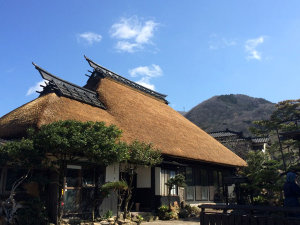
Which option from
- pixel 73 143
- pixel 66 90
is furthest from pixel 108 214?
pixel 66 90

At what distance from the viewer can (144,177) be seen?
14125 millimetres

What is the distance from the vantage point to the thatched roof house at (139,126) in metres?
12.0

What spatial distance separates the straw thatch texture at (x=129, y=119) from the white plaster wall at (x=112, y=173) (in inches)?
52.4

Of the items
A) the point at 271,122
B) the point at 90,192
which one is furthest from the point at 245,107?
the point at 90,192

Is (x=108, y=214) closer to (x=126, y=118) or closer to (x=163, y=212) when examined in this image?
(x=163, y=212)

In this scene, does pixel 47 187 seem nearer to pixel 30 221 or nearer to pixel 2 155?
pixel 30 221

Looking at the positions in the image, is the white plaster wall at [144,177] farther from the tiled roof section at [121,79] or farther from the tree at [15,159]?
the tiled roof section at [121,79]

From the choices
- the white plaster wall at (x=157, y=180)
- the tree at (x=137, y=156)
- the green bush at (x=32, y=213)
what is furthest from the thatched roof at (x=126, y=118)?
the green bush at (x=32, y=213)

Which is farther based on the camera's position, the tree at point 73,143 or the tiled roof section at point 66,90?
the tiled roof section at point 66,90

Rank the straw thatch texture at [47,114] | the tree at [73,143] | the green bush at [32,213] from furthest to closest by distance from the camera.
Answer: the straw thatch texture at [47,114], the green bush at [32,213], the tree at [73,143]

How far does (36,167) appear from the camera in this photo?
916 centimetres

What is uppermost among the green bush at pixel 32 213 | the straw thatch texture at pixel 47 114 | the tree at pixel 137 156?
the straw thatch texture at pixel 47 114

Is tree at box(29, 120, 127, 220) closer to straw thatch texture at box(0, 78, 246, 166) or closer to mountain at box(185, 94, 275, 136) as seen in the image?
straw thatch texture at box(0, 78, 246, 166)

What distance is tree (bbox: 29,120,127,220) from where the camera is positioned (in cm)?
850
